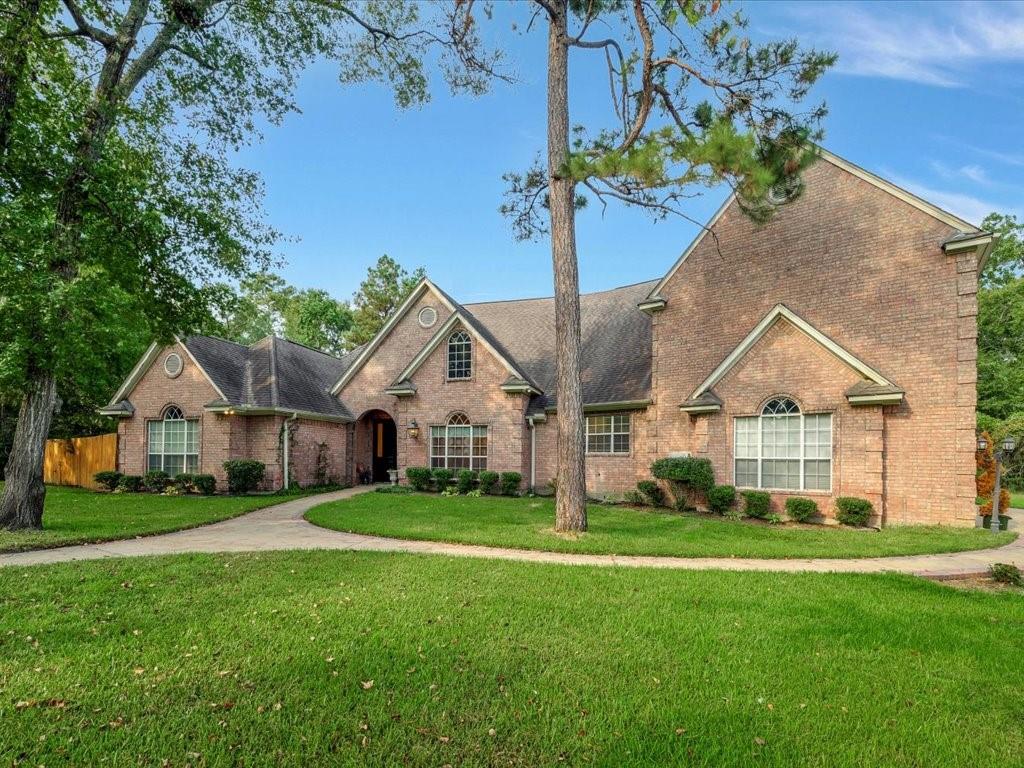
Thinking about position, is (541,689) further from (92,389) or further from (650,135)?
(92,389)

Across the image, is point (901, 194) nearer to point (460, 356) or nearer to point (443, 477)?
point (460, 356)

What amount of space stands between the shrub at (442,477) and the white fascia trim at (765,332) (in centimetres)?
813

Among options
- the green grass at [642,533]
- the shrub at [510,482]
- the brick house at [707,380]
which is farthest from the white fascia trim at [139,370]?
the shrub at [510,482]

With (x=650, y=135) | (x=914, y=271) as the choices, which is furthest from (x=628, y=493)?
(x=650, y=135)

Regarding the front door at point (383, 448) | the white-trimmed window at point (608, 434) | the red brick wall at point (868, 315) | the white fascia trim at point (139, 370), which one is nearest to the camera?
the red brick wall at point (868, 315)

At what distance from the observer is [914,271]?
1137cm

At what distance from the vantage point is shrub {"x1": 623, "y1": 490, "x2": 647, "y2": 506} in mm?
14617

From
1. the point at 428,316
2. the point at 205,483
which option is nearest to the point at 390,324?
the point at 428,316

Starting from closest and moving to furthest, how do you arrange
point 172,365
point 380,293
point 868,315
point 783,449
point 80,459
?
point 868,315, point 783,449, point 172,365, point 80,459, point 380,293

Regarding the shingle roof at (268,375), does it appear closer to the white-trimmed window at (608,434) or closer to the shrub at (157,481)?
the shrub at (157,481)

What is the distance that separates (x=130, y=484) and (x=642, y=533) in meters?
17.5

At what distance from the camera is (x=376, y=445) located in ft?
72.4

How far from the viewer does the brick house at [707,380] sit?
1112 centimetres

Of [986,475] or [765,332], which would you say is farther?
[765,332]
